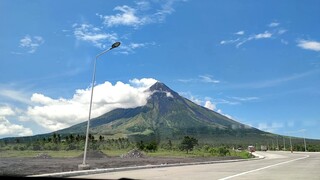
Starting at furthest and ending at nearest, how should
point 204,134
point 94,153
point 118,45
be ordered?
point 204,134, point 94,153, point 118,45

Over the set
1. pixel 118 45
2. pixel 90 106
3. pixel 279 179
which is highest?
pixel 118 45

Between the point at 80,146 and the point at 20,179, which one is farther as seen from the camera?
the point at 80,146

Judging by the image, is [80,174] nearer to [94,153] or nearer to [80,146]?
[94,153]

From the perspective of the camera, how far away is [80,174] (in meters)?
20.8

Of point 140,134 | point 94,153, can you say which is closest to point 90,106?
point 94,153

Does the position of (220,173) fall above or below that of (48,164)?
below

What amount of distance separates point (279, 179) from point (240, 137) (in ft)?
597

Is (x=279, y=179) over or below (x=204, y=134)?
below

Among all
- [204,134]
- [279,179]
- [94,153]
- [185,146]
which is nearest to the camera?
[279,179]

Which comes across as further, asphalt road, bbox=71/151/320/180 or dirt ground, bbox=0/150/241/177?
dirt ground, bbox=0/150/241/177

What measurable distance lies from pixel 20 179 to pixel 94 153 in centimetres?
4424

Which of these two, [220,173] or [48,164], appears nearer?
[220,173]

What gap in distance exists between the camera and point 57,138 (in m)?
106

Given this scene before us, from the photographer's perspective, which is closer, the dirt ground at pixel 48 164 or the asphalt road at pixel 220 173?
the asphalt road at pixel 220 173
